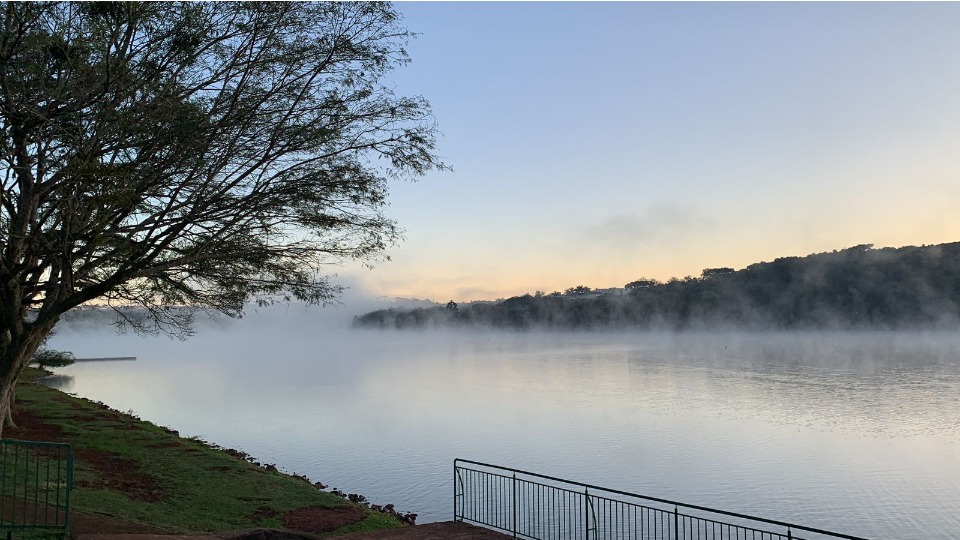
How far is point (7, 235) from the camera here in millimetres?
14078

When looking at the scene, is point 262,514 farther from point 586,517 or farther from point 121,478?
point 586,517

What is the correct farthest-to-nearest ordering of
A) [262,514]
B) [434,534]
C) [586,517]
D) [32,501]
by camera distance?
[262,514] → [434,534] → [586,517] → [32,501]

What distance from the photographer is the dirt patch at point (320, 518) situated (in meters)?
17.7

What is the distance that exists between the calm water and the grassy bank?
4.07m

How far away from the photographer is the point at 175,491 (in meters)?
20.1

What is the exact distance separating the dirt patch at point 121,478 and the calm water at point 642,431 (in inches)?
306

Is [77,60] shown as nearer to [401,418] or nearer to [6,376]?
[6,376]

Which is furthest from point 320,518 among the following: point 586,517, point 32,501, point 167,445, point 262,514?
point 167,445

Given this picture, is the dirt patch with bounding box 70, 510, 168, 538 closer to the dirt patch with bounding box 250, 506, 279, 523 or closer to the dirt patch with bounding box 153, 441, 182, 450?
the dirt patch with bounding box 250, 506, 279, 523

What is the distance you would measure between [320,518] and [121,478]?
6525 millimetres

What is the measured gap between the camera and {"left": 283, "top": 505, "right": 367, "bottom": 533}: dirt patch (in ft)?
58.2

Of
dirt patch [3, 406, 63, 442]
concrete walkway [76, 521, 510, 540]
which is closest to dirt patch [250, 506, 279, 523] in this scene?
concrete walkway [76, 521, 510, 540]

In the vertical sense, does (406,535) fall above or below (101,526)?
below

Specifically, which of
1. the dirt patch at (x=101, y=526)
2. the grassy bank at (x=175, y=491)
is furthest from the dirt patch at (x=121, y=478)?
the dirt patch at (x=101, y=526)
